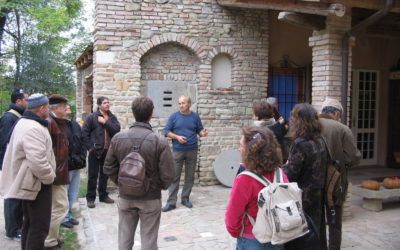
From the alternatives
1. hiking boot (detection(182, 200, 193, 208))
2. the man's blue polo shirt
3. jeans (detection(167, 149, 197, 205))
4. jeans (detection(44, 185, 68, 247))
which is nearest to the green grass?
jeans (detection(44, 185, 68, 247))

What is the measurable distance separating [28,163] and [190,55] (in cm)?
484

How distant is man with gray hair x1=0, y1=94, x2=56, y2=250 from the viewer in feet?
11.6

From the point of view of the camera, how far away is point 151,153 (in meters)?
3.33

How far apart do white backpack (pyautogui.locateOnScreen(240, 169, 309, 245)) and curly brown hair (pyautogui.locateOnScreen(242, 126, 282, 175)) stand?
0.09 m

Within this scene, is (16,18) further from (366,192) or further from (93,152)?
(366,192)

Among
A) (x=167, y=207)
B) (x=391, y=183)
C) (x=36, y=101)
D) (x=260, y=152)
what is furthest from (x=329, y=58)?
(x=36, y=101)

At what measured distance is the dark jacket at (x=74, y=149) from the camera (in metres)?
5.04

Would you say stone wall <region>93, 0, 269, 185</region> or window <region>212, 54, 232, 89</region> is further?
window <region>212, 54, 232, 89</region>

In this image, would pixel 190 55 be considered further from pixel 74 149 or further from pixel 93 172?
pixel 74 149

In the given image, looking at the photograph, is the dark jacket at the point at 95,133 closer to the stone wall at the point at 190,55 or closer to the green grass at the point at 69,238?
the stone wall at the point at 190,55

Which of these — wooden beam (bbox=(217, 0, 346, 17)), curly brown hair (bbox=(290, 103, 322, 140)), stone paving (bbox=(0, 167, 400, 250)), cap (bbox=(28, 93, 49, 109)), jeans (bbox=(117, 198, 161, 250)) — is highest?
wooden beam (bbox=(217, 0, 346, 17))

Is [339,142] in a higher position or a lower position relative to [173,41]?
lower

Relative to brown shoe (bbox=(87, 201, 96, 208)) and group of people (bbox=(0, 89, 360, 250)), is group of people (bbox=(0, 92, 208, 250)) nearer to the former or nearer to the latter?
group of people (bbox=(0, 89, 360, 250))

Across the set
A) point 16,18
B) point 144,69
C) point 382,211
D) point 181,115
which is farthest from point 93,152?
point 16,18
